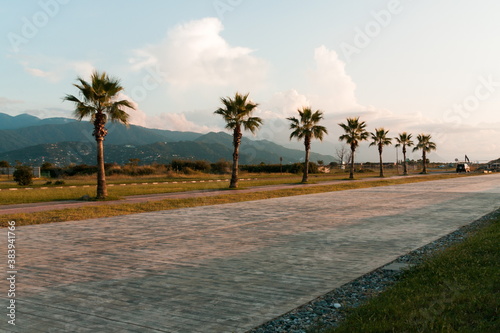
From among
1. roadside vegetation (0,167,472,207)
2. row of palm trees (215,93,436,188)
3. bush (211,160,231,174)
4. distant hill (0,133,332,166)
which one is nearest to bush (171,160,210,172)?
bush (211,160,231,174)

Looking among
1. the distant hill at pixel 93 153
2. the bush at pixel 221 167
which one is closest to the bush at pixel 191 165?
the bush at pixel 221 167

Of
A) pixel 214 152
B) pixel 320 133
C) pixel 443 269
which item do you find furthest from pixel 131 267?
pixel 214 152

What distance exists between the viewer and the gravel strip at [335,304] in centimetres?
461

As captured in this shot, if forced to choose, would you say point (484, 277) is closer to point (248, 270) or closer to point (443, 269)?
point (443, 269)

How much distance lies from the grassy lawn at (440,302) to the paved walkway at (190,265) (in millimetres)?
982

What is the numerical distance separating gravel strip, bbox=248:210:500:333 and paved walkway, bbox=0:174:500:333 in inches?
6.9

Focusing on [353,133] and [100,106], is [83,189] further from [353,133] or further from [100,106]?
[353,133]

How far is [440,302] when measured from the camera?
494cm

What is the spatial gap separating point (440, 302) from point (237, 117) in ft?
98.1

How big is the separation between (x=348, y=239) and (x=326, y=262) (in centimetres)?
277

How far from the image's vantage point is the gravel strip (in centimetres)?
461

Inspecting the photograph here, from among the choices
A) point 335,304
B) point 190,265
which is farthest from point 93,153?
point 335,304

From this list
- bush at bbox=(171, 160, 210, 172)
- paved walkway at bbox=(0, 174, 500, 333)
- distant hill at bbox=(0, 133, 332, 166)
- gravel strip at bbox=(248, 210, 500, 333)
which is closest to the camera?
gravel strip at bbox=(248, 210, 500, 333)

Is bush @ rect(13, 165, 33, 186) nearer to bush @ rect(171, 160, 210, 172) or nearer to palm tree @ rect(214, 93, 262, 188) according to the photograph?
palm tree @ rect(214, 93, 262, 188)
